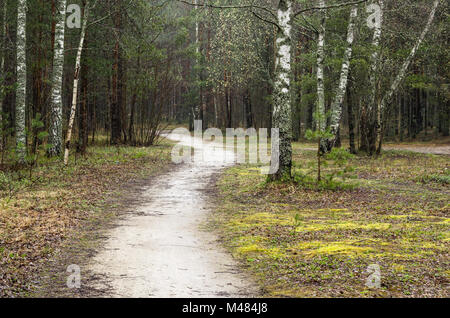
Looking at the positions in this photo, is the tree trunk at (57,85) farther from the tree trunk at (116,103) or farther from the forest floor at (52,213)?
the tree trunk at (116,103)

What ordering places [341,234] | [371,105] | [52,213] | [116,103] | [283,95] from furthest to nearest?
[116,103] < [371,105] < [283,95] < [52,213] < [341,234]

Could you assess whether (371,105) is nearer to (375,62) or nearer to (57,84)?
(375,62)

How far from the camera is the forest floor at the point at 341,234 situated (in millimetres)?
5332

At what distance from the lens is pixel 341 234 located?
24.6 ft

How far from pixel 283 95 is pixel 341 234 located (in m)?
5.23

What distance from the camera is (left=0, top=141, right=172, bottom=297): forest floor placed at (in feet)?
19.6

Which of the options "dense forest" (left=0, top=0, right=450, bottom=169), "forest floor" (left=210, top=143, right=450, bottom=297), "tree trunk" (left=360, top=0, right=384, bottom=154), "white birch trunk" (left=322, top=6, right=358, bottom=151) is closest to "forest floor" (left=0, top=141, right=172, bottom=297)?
"dense forest" (left=0, top=0, right=450, bottom=169)

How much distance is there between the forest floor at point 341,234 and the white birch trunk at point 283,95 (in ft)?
2.29

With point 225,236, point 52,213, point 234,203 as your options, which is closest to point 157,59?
point 234,203

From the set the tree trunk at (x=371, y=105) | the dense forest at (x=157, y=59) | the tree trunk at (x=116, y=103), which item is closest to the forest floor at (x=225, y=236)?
the dense forest at (x=157, y=59)

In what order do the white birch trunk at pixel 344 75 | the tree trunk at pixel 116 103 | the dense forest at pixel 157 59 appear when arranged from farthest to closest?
1. the tree trunk at pixel 116 103
2. the white birch trunk at pixel 344 75
3. the dense forest at pixel 157 59

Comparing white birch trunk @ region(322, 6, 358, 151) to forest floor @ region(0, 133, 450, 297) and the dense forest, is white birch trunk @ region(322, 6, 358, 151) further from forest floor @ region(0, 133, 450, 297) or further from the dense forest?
forest floor @ region(0, 133, 450, 297)

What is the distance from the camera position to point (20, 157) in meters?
14.6
